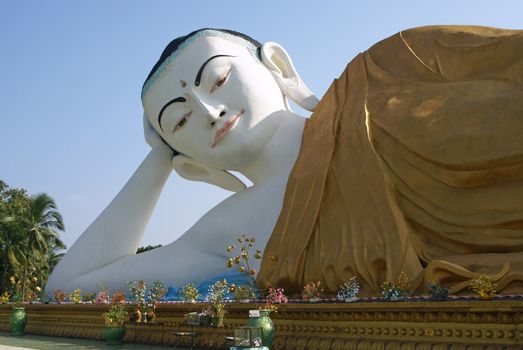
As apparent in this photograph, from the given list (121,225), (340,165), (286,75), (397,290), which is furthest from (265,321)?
(286,75)

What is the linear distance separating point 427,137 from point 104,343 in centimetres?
446

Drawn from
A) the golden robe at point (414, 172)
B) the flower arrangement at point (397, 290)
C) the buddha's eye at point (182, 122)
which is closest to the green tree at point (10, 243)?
the buddha's eye at point (182, 122)

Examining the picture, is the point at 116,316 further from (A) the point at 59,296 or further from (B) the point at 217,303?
(A) the point at 59,296

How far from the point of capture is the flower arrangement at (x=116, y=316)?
7.46 m

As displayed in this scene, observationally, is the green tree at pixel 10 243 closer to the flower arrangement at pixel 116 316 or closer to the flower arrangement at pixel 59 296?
the flower arrangement at pixel 59 296

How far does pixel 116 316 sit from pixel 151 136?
11.7 ft

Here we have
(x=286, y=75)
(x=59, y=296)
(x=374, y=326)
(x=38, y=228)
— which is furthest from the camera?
(x=38, y=228)

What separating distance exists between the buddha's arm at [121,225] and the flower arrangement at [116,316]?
247 centimetres

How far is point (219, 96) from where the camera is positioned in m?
8.95

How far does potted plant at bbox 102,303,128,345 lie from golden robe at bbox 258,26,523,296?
65.9 inches

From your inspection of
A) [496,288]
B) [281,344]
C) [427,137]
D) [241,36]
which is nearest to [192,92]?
[241,36]

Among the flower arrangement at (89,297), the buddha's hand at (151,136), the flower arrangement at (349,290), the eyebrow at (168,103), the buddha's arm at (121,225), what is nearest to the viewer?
the flower arrangement at (349,290)

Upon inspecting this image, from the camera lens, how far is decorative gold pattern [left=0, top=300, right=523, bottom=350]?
4.38m

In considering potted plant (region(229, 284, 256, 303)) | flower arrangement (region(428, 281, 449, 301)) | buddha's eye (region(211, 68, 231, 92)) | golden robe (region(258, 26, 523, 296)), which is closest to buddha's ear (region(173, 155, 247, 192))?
buddha's eye (region(211, 68, 231, 92))
